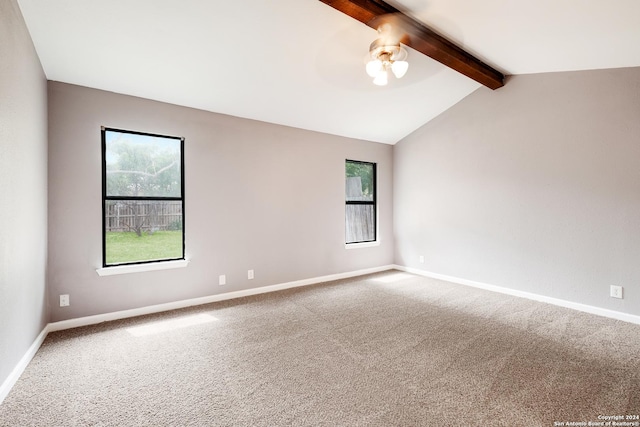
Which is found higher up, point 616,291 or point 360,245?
point 360,245

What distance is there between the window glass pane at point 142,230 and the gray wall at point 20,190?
55 centimetres

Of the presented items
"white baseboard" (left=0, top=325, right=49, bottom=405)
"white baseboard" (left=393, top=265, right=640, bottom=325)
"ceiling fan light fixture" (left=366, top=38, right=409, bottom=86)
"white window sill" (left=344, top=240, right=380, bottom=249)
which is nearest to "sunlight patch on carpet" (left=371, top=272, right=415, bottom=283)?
"white baseboard" (left=393, top=265, right=640, bottom=325)

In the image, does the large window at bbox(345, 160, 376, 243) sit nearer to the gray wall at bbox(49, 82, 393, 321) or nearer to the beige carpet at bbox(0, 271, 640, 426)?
the gray wall at bbox(49, 82, 393, 321)

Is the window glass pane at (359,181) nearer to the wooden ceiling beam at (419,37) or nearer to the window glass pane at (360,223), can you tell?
the window glass pane at (360,223)

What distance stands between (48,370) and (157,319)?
1011 mm

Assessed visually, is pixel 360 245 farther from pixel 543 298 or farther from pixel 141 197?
pixel 141 197

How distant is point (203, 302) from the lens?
11.9ft

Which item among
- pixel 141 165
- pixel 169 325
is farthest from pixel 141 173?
pixel 169 325

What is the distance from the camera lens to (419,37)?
273cm

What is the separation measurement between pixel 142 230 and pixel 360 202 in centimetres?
339

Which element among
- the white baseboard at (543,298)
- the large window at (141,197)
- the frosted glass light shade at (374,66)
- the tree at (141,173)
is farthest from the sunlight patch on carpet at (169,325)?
the white baseboard at (543,298)

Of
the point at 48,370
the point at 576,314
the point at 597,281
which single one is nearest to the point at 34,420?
the point at 48,370

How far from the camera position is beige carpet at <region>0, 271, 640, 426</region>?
1.70m

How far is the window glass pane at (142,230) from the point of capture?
3.17 meters
